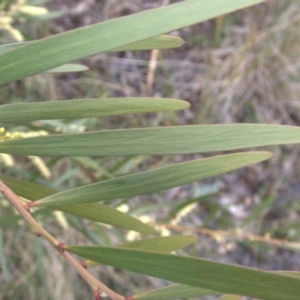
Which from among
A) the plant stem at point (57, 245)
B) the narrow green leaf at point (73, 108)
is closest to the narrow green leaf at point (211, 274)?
the plant stem at point (57, 245)

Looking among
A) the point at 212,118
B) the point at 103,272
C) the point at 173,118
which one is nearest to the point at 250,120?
the point at 212,118

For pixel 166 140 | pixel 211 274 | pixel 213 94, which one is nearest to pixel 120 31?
pixel 166 140

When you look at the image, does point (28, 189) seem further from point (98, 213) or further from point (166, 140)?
point (166, 140)

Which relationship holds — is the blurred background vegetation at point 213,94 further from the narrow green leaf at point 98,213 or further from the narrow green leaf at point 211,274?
the narrow green leaf at point 211,274

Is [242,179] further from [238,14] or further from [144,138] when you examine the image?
[144,138]

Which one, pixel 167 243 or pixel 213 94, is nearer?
pixel 167 243

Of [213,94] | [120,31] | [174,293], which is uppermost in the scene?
[213,94]
